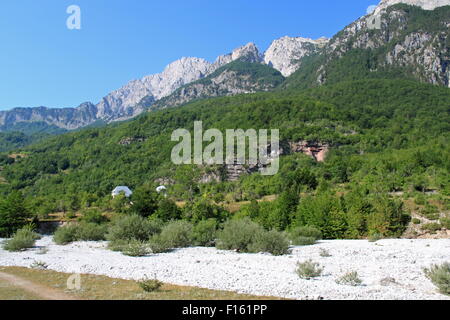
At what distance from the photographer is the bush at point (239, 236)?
2159 centimetres

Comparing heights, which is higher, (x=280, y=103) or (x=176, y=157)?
(x=280, y=103)

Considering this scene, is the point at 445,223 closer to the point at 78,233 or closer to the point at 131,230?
the point at 131,230

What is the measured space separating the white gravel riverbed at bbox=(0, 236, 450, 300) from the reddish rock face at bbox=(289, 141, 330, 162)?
224 ft

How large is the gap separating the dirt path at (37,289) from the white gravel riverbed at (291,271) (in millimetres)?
2564

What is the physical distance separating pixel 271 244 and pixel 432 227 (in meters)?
19.7

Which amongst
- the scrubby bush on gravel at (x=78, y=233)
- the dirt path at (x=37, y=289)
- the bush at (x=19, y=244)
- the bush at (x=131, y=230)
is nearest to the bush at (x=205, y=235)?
the bush at (x=131, y=230)

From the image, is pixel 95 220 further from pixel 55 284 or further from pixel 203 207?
pixel 55 284

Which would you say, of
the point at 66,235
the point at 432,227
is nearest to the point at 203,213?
the point at 66,235

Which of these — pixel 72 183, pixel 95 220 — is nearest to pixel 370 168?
pixel 95 220

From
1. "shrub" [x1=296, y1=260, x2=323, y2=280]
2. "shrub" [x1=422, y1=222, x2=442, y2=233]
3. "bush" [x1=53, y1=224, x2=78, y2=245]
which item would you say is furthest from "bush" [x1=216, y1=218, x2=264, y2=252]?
"shrub" [x1=422, y1=222, x2=442, y2=233]

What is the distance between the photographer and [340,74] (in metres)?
150

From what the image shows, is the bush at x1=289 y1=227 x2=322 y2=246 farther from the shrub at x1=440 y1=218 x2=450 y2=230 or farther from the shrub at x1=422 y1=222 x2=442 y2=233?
the shrub at x1=440 y1=218 x2=450 y2=230

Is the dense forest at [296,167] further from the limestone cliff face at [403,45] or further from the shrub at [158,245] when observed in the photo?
the limestone cliff face at [403,45]

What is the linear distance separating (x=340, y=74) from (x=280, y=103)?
2214 inches
